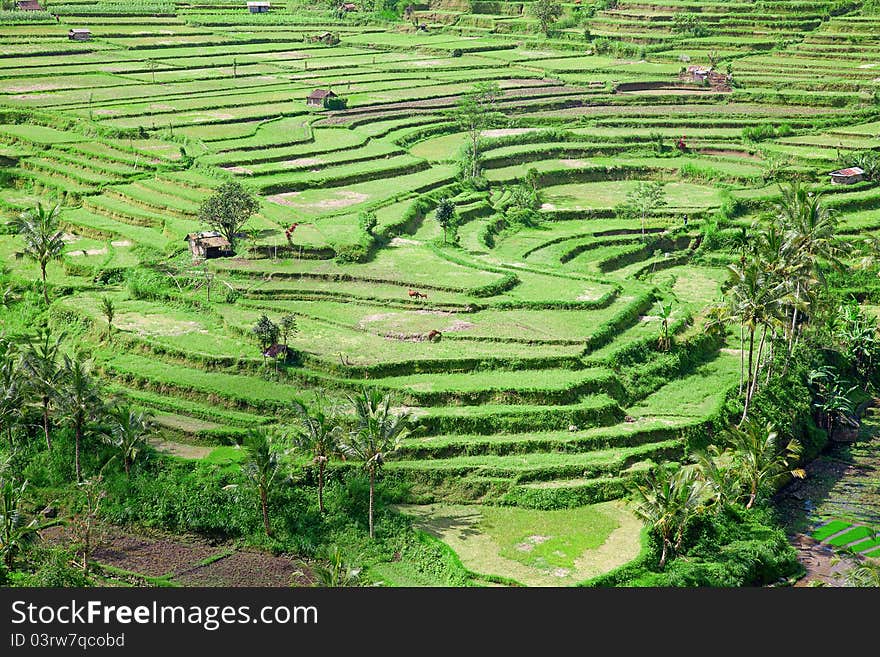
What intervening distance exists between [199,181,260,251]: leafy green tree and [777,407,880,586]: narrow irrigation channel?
2416 centimetres

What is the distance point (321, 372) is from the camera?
120 feet

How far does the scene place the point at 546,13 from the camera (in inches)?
3880

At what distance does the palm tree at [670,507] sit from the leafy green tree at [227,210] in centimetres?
2298

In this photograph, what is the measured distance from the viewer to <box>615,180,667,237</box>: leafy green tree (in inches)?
2179

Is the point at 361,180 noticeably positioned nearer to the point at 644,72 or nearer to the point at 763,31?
the point at 644,72

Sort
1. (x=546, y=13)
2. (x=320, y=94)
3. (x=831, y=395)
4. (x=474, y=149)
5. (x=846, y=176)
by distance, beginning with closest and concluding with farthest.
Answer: (x=831, y=395) < (x=846, y=176) < (x=474, y=149) < (x=320, y=94) < (x=546, y=13)

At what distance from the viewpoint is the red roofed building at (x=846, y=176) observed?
58.4 m

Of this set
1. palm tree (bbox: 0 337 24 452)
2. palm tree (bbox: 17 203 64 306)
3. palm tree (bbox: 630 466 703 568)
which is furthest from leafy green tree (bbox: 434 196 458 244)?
palm tree (bbox: 630 466 703 568)

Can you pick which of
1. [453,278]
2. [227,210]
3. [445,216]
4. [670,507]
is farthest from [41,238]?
[670,507]

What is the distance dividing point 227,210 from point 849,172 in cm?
3203

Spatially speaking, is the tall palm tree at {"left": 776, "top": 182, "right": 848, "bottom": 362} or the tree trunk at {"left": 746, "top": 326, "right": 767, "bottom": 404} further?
the tall palm tree at {"left": 776, "top": 182, "right": 848, "bottom": 362}

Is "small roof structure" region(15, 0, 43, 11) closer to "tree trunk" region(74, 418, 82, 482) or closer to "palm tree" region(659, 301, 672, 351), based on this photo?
"tree trunk" region(74, 418, 82, 482)

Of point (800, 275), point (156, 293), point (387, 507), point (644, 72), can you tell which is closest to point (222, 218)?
point (156, 293)

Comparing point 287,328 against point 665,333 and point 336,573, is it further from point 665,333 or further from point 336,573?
point 665,333
